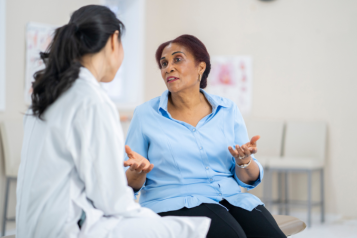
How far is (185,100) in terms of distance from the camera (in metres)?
1.74

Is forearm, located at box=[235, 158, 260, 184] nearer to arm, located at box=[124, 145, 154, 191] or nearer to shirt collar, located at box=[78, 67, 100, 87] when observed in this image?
arm, located at box=[124, 145, 154, 191]

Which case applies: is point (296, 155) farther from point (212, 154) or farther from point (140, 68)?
point (212, 154)

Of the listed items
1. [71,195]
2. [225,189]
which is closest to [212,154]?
[225,189]

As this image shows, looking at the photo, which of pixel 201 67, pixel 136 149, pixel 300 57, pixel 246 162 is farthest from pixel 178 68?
pixel 300 57

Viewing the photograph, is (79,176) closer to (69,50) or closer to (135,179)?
(69,50)

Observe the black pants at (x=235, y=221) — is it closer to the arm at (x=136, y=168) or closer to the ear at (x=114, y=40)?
the arm at (x=136, y=168)

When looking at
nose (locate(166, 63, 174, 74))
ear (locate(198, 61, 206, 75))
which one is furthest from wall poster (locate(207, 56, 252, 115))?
nose (locate(166, 63, 174, 74))

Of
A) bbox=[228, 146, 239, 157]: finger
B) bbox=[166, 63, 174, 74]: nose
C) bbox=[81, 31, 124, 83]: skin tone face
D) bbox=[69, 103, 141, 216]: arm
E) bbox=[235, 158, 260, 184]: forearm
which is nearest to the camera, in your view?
bbox=[69, 103, 141, 216]: arm

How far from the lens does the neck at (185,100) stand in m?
1.74

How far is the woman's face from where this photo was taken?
1.72 m

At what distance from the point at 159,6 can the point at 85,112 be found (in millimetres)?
4080

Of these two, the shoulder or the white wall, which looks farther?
the white wall

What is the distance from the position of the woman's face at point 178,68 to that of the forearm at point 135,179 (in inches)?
17.6

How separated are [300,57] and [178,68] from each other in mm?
2747
